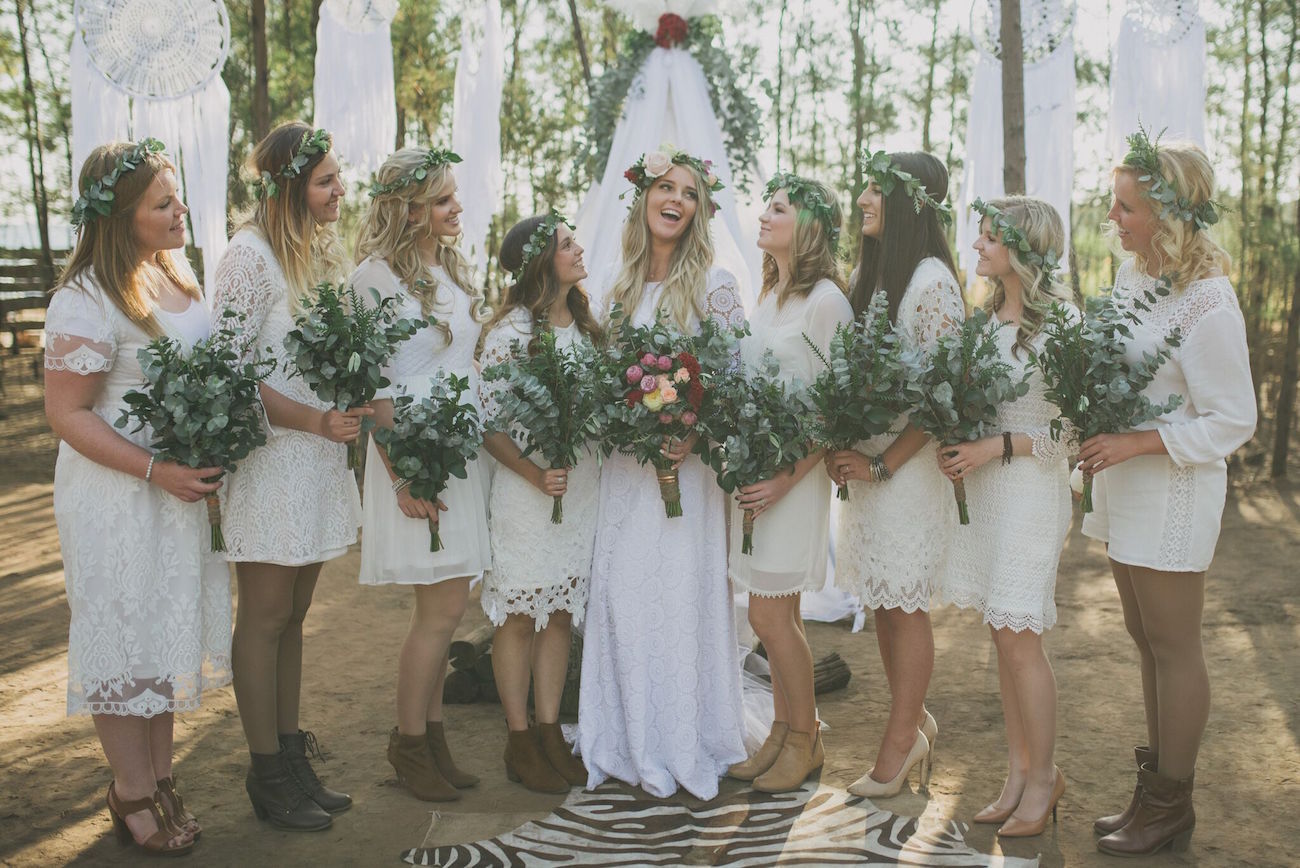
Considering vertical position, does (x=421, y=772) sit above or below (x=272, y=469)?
below

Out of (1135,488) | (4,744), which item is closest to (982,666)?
(1135,488)

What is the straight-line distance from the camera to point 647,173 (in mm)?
4203

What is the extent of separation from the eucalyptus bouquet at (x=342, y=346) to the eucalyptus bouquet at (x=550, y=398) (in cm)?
40

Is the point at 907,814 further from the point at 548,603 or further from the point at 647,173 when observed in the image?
the point at 647,173

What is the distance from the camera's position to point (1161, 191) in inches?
134

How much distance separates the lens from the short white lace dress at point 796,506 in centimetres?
400

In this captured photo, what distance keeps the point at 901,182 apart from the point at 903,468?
99 cm

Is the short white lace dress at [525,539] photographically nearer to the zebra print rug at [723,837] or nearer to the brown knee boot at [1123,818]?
the zebra print rug at [723,837]

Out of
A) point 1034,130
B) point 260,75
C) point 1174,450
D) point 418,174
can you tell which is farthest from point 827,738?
point 260,75

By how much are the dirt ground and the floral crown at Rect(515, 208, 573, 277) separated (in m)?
1.98

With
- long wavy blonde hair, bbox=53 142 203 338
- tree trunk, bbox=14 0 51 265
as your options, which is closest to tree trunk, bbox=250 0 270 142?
tree trunk, bbox=14 0 51 265

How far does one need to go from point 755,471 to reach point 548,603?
0.91 metres

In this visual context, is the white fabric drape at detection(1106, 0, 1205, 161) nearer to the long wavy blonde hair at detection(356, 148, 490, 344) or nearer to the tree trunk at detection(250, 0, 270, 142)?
the long wavy blonde hair at detection(356, 148, 490, 344)

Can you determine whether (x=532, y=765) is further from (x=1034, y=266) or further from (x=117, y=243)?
(x=1034, y=266)
